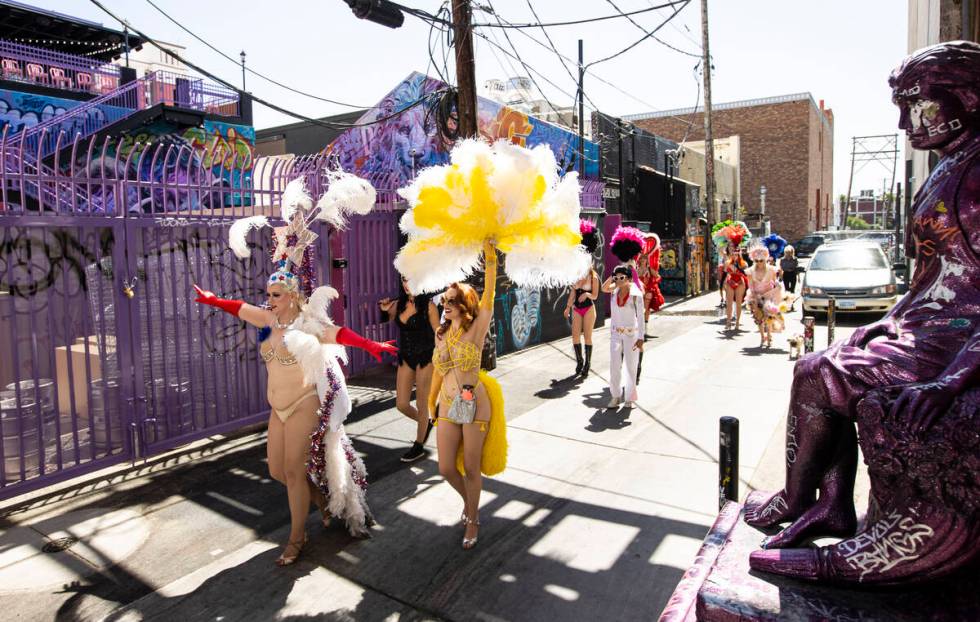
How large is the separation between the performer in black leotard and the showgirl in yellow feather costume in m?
1.65

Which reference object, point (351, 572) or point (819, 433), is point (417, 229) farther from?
point (819, 433)

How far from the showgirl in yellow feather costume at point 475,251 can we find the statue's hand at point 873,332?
162cm

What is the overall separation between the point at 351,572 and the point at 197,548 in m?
1.16

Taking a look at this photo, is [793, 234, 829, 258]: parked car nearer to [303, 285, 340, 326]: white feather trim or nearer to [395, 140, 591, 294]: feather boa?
[395, 140, 591, 294]: feather boa

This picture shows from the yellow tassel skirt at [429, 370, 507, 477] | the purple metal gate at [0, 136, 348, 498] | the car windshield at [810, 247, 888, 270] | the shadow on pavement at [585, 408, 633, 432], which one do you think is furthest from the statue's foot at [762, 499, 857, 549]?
the car windshield at [810, 247, 888, 270]

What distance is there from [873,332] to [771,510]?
0.92m

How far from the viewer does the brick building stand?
40688 mm

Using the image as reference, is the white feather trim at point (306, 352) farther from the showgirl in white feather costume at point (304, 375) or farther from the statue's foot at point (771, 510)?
the statue's foot at point (771, 510)

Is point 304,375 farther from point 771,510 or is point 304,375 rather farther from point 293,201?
point 771,510

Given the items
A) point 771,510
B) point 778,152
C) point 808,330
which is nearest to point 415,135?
point 808,330

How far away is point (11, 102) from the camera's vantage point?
19.6m

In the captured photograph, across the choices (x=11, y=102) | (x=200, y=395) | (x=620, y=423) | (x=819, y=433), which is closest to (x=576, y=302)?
(x=620, y=423)

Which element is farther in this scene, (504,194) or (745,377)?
(745,377)

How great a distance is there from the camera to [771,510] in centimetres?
288
